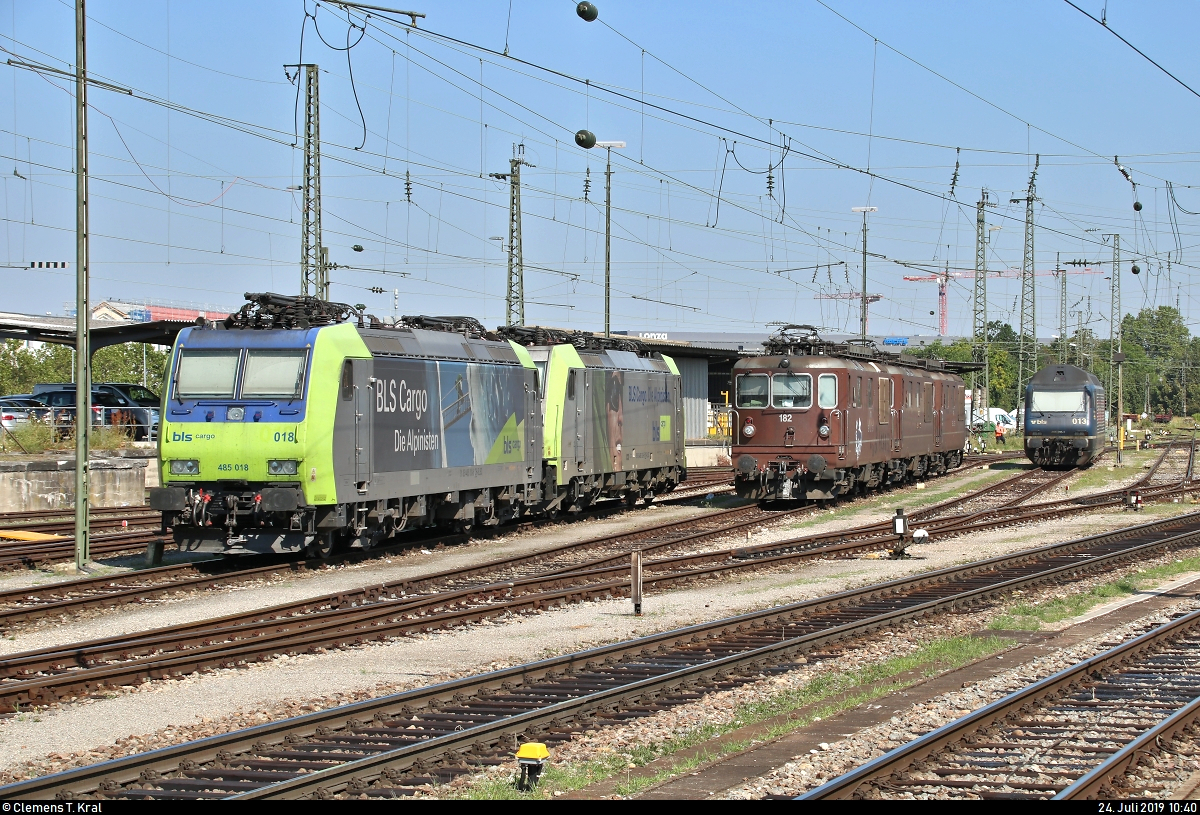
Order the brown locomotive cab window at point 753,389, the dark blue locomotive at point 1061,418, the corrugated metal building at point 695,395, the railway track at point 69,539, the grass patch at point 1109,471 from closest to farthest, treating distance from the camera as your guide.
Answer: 1. the railway track at point 69,539
2. the brown locomotive cab window at point 753,389
3. the grass patch at point 1109,471
4. the dark blue locomotive at point 1061,418
5. the corrugated metal building at point 695,395

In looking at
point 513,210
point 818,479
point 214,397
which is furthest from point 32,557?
point 513,210

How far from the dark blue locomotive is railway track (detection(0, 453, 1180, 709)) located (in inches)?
900

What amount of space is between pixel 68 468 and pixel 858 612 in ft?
66.2

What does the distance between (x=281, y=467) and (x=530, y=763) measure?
10.5 metres

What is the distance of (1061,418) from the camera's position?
4344 centimetres

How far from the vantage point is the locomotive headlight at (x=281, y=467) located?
17.0m

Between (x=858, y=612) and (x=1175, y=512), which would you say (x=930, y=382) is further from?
(x=858, y=612)

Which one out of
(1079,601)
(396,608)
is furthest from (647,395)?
(396,608)

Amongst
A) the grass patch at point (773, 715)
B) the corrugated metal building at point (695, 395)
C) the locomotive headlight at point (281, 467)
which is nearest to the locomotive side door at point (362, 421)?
the locomotive headlight at point (281, 467)

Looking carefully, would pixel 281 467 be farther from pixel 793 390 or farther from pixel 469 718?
pixel 793 390

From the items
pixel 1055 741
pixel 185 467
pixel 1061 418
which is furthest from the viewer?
pixel 1061 418

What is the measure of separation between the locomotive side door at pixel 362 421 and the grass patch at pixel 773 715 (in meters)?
9.02

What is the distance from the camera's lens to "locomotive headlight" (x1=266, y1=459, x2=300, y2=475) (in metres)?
17.0

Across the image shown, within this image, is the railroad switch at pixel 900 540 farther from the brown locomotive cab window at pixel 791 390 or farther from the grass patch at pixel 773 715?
the grass patch at pixel 773 715
